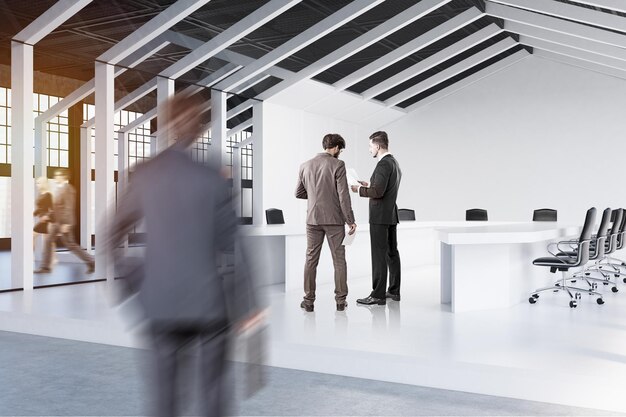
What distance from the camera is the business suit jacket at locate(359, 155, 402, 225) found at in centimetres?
580

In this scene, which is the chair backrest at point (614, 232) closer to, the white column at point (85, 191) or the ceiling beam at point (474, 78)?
the ceiling beam at point (474, 78)

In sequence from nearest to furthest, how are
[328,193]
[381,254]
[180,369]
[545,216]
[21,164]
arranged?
[180,369]
[328,193]
[381,254]
[21,164]
[545,216]

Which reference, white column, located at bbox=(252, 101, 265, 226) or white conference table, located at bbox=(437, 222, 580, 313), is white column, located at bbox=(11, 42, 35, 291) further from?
white column, located at bbox=(252, 101, 265, 226)

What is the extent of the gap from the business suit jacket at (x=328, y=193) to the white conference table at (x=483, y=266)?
3.12 ft

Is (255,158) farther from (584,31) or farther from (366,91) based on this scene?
(584,31)

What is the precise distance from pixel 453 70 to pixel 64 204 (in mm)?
8315

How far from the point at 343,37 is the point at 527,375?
7.41 meters

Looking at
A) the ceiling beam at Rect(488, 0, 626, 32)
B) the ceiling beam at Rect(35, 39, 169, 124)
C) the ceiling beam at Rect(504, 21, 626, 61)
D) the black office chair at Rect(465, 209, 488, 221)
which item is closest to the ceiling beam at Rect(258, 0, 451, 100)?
the ceiling beam at Rect(488, 0, 626, 32)

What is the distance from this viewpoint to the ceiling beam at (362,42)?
31.7ft

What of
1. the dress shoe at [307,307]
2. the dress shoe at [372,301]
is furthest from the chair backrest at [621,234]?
the dress shoe at [307,307]

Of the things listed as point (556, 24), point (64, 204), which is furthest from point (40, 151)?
point (556, 24)

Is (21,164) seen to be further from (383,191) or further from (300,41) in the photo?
(300,41)

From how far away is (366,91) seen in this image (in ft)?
42.8

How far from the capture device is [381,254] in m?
5.91
